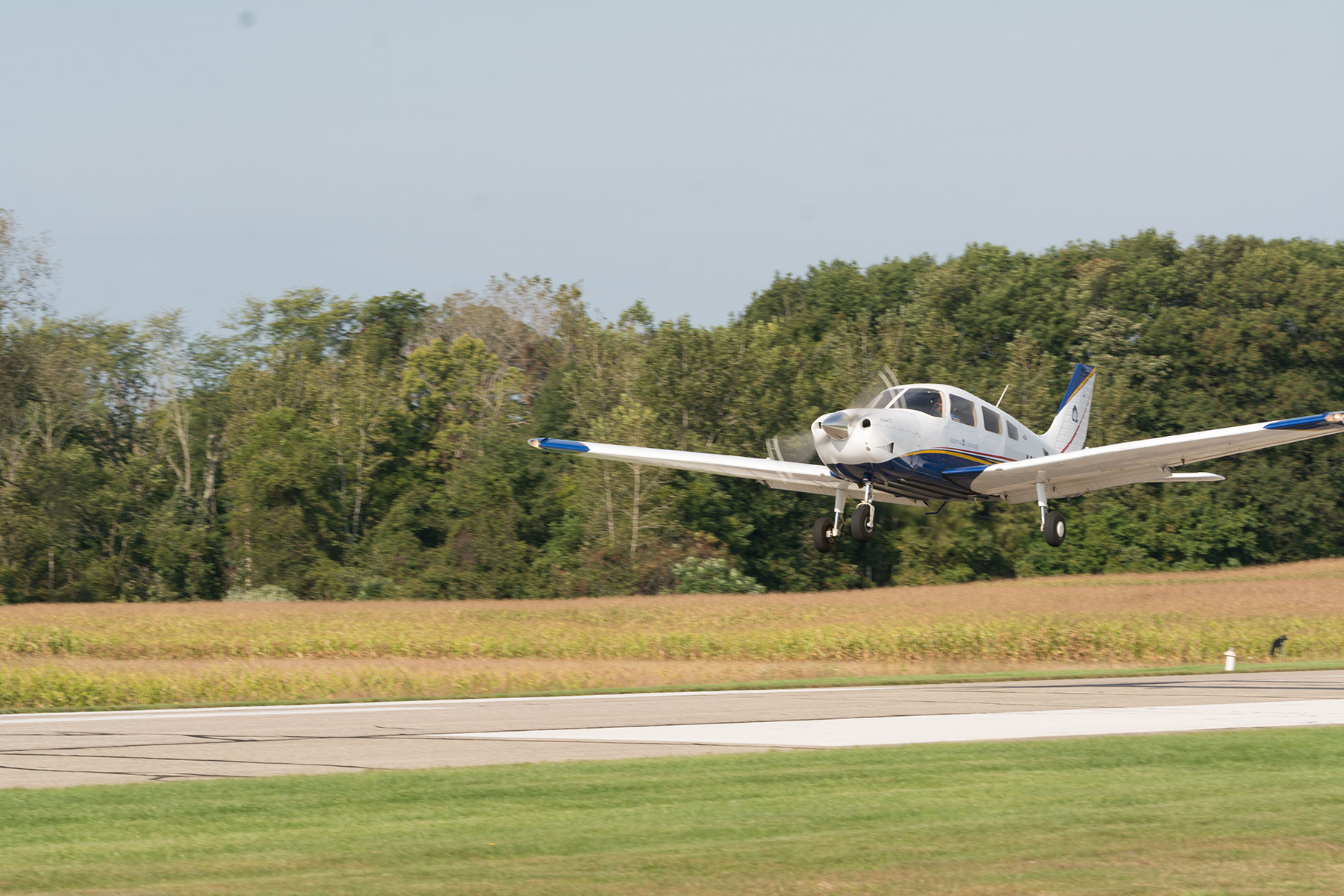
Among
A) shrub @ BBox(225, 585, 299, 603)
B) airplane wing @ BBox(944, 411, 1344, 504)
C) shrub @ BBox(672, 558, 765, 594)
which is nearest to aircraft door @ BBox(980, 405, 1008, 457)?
airplane wing @ BBox(944, 411, 1344, 504)

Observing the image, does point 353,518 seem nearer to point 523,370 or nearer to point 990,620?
point 523,370

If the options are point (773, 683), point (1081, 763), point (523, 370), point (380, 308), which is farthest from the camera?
point (380, 308)

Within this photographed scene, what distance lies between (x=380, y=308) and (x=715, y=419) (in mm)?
35513

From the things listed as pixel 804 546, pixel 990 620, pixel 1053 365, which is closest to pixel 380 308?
pixel 804 546

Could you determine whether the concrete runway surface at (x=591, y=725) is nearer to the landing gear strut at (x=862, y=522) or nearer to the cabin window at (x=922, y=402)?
the landing gear strut at (x=862, y=522)

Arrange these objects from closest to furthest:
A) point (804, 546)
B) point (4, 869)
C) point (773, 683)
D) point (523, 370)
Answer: point (4, 869) < point (773, 683) < point (804, 546) < point (523, 370)

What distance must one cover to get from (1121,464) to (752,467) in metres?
7.29

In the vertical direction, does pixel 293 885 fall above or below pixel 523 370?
below

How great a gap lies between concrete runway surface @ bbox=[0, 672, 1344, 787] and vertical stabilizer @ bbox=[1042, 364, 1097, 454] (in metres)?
6.41

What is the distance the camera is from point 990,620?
A: 40.0 m

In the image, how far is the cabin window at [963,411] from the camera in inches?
923

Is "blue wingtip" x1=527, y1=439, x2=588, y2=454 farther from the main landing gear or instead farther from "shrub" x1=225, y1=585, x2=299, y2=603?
"shrub" x1=225, y1=585, x2=299, y2=603

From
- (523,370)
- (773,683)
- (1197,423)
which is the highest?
(523,370)

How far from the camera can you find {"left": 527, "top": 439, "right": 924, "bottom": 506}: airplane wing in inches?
988
